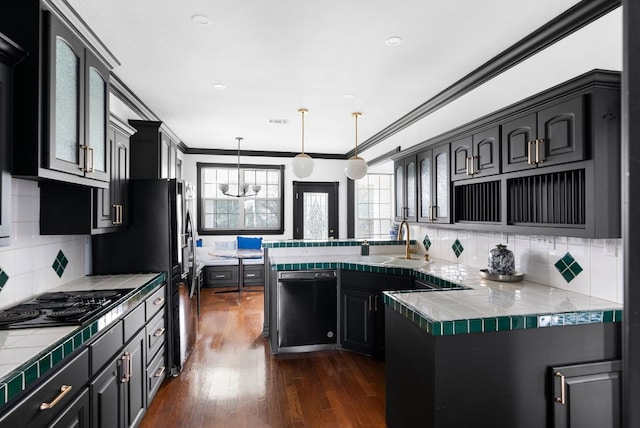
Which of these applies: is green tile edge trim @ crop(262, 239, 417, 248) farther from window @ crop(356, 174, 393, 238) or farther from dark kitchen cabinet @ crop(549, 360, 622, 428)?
window @ crop(356, 174, 393, 238)

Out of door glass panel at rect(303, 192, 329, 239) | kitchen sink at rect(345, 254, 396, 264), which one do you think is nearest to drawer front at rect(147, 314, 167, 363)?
kitchen sink at rect(345, 254, 396, 264)

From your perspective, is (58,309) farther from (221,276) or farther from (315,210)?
(315,210)

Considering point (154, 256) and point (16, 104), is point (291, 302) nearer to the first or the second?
point (154, 256)

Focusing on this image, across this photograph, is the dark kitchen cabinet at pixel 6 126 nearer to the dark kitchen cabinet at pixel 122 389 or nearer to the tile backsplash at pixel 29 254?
the tile backsplash at pixel 29 254

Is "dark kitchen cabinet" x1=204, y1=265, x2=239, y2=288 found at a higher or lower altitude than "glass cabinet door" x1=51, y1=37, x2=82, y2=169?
lower

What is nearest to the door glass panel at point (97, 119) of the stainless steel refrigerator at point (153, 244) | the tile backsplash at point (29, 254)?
the tile backsplash at point (29, 254)

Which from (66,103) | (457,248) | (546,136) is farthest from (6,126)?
(457,248)

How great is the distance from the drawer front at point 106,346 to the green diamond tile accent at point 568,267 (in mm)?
2724

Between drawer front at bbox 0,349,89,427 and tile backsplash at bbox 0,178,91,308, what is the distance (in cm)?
74

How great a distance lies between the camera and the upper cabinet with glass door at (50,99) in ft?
5.29

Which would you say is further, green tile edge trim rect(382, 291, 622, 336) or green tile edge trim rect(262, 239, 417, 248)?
green tile edge trim rect(262, 239, 417, 248)

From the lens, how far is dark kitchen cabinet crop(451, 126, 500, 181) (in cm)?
259

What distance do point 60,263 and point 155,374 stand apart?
102 centimetres

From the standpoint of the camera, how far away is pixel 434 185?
3434 millimetres
